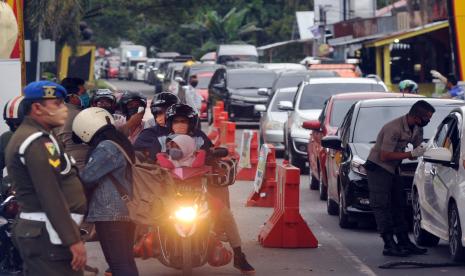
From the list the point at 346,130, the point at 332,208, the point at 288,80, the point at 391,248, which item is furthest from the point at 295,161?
the point at 391,248

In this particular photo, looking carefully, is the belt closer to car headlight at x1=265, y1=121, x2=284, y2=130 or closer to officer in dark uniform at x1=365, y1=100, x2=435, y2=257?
officer in dark uniform at x1=365, y1=100, x2=435, y2=257

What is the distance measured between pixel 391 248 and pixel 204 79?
31428mm

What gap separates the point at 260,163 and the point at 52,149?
1087 cm

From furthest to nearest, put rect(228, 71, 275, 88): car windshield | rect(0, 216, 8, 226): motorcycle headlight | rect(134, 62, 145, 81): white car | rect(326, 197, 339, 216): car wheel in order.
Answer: rect(134, 62, 145, 81): white car
rect(228, 71, 275, 88): car windshield
rect(326, 197, 339, 216): car wheel
rect(0, 216, 8, 226): motorcycle headlight

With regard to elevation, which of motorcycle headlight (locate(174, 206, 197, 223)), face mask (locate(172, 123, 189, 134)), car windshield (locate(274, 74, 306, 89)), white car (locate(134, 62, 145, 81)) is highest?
white car (locate(134, 62, 145, 81))

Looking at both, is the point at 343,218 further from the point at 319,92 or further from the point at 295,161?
the point at 319,92

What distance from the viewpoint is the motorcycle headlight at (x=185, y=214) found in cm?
1059

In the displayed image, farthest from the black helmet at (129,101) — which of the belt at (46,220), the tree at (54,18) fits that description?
the tree at (54,18)

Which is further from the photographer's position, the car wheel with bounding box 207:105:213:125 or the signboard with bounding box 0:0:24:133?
the car wheel with bounding box 207:105:213:125

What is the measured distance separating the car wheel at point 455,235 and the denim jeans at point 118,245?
3890 mm

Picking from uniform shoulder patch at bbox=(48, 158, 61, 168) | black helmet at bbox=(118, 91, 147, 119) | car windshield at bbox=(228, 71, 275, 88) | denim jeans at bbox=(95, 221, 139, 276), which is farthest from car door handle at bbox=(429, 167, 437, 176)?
car windshield at bbox=(228, 71, 275, 88)

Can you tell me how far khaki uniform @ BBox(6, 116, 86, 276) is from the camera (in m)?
7.05

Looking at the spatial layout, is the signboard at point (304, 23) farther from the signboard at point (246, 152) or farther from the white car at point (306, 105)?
the signboard at point (246, 152)

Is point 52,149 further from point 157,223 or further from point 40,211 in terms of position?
point 157,223
